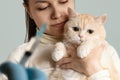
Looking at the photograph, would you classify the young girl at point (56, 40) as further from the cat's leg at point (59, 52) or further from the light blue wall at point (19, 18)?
the light blue wall at point (19, 18)

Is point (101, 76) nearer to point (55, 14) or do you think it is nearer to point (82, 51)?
point (82, 51)

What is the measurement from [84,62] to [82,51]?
0.05 meters

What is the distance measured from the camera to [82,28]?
0.88m

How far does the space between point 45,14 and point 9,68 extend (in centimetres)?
67

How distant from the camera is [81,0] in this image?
174 cm

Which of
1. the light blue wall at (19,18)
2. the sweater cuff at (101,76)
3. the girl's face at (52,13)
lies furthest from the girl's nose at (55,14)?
the light blue wall at (19,18)

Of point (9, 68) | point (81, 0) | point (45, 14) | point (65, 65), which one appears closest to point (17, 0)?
point (81, 0)

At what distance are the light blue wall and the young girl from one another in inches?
28.0

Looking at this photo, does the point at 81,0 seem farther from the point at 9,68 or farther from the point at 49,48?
the point at 9,68

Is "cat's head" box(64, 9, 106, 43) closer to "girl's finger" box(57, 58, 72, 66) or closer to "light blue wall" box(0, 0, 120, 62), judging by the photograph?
"girl's finger" box(57, 58, 72, 66)

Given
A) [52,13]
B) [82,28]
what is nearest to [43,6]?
[52,13]

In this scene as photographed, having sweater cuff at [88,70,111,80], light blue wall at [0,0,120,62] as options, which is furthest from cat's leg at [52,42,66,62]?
light blue wall at [0,0,120,62]

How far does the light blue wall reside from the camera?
171 cm

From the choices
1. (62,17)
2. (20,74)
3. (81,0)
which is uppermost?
(20,74)
